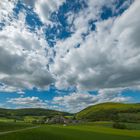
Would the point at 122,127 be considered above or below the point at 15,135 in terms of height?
above

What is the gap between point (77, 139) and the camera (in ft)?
192

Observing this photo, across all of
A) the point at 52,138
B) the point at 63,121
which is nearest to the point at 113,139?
the point at 52,138

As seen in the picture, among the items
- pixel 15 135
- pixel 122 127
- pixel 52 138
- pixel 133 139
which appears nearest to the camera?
pixel 15 135

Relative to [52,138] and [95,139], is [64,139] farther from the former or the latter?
[95,139]

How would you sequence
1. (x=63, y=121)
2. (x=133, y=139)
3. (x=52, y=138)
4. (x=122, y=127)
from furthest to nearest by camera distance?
(x=63, y=121)
(x=122, y=127)
(x=133, y=139)
(x=52, y=138)

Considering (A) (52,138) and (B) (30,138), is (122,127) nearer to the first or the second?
(A) (52,138)

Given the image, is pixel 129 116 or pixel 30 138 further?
pixel 129 116

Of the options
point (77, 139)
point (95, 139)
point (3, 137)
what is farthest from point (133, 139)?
point (3, 137)

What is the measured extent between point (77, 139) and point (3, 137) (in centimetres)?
2074

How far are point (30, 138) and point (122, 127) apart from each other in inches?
2606

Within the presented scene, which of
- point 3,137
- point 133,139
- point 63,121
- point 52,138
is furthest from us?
point 63,121

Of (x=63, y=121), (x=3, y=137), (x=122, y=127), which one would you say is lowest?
(x=3, y=137)

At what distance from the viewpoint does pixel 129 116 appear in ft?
540

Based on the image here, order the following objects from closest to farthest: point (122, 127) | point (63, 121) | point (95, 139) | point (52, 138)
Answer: point (52, 138), point (95, 139), point (122, 127), point (63, 121)
